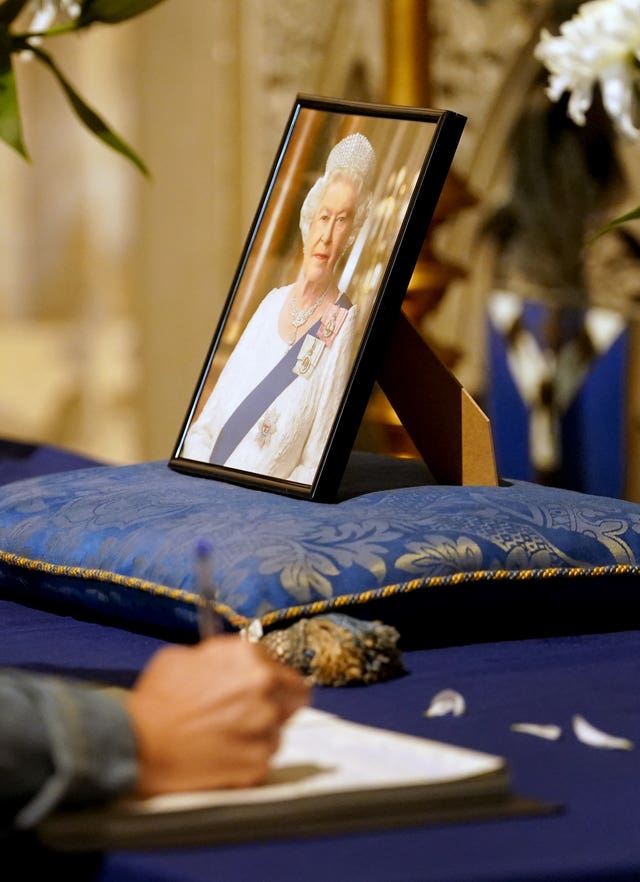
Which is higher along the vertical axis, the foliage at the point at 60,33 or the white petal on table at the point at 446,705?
the foliage at the point at 60,33

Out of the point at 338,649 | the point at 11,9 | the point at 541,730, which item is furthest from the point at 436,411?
the point at 11,9

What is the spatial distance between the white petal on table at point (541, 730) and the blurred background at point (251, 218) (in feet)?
5.18

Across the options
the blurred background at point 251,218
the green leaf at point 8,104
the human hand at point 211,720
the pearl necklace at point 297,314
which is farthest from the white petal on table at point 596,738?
the blurred background at point 251,218

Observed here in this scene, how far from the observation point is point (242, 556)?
1.17m

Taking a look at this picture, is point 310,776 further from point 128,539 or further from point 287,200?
point 287,200

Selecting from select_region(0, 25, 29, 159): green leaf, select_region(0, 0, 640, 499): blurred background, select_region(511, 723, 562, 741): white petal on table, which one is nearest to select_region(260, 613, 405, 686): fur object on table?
select_region(511, 723, 562, 741): white petal on table

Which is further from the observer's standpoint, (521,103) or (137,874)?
(521,103)

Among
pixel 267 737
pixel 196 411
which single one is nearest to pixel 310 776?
pixel 267 737

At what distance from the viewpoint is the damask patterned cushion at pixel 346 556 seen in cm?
117

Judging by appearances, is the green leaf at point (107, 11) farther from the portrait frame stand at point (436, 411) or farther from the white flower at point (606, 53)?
the white flower at point (606, 53)

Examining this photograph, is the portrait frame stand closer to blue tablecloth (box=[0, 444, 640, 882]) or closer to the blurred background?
blue tablecloth (box=[0, 444, 640, 882])

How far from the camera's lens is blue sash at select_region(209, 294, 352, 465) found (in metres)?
→ 1.40

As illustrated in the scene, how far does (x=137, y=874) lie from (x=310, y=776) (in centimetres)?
→ 12

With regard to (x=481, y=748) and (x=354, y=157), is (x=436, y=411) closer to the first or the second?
(x=354, y=157)
